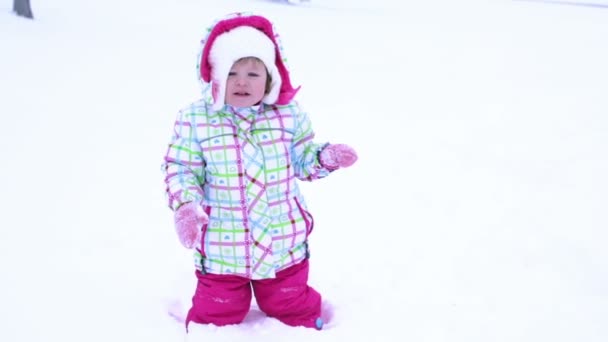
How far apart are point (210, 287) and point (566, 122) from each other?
4279mm

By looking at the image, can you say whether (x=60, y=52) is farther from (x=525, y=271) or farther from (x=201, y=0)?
(x=201, y=0)

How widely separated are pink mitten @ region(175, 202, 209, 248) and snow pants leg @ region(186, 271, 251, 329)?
41 cm

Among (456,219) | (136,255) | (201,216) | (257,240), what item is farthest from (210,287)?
(456,219)

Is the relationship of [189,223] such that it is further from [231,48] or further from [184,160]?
[231,48]

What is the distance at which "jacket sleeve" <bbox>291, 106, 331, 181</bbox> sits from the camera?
6.52 feet

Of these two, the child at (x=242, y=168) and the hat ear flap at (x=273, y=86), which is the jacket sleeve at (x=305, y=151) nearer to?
the child at (x=242, y=168)

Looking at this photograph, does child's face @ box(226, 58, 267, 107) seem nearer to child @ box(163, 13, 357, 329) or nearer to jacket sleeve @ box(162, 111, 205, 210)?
child @ box(163, 13, 357, 329)

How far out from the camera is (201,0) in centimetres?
1425

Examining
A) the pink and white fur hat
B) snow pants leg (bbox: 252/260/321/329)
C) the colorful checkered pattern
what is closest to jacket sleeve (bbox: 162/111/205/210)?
the colorful checkered pattern

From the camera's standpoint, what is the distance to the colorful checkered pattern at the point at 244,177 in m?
1.85

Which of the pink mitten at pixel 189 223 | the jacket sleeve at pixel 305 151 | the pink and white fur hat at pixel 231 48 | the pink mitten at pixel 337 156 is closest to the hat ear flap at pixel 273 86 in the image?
the pink and white fur hat at pixel 231 48

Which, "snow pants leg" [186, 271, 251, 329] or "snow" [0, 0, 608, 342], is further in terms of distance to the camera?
"snow" [0, 0, 608, 342]

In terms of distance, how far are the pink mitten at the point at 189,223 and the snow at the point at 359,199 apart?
58cm

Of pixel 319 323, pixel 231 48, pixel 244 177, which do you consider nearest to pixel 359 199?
pixel 319 323
